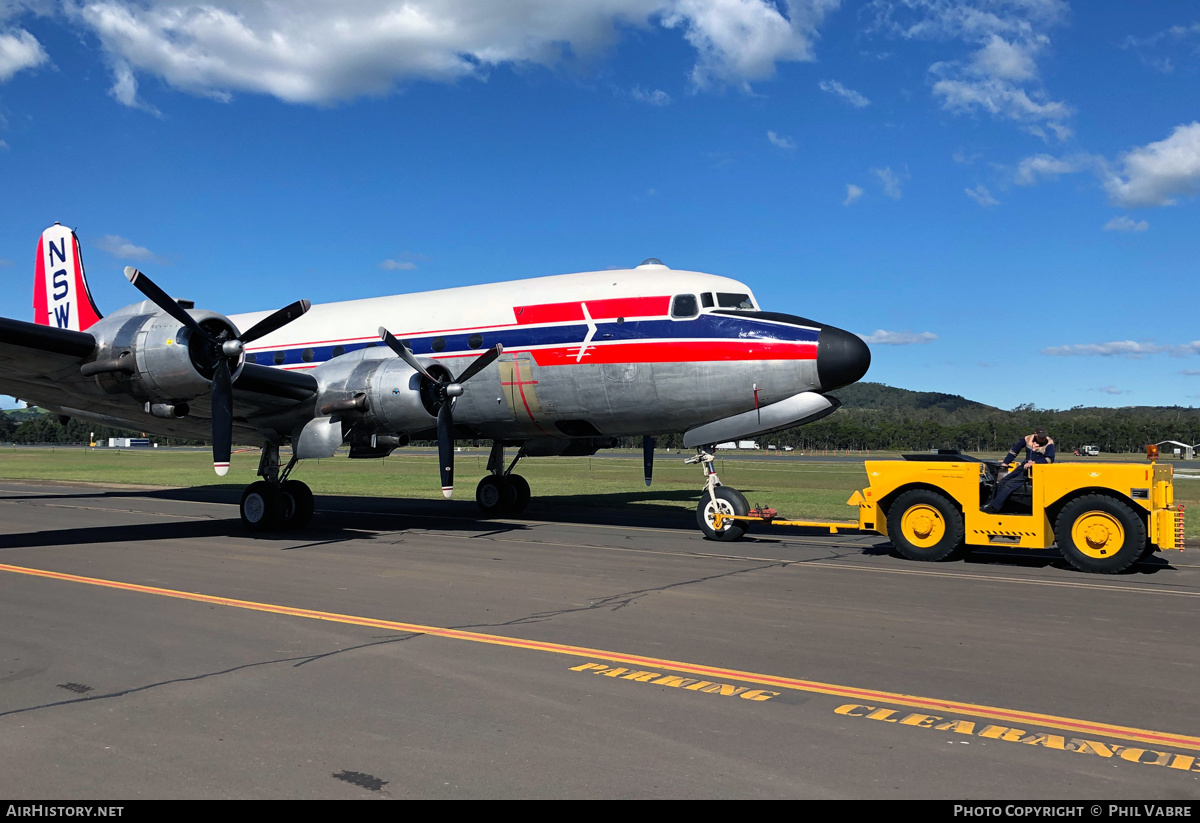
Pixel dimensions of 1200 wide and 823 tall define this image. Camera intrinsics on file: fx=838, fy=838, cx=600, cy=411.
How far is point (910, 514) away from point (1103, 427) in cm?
10781

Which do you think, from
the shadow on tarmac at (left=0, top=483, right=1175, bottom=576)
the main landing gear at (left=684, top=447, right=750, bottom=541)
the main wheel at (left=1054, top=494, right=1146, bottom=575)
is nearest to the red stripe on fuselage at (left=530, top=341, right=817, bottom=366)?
the main landing gear at (left=684, top=447, right=750, bottom=541)

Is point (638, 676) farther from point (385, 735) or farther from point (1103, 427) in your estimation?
point (1103, 427)

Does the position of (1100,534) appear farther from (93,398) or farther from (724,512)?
(93,398)

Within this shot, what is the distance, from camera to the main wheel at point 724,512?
1488 cm

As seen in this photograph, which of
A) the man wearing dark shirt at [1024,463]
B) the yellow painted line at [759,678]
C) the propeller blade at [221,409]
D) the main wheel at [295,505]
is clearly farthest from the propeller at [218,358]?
the man wearing dark shirt at [1024,463]

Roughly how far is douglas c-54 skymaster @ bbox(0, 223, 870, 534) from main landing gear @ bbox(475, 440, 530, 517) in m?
2.38

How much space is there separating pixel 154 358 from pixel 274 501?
149 inches

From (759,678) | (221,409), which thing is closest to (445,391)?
(221,409)

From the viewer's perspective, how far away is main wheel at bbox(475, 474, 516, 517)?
20.0 meters

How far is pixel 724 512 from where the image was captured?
1496cm

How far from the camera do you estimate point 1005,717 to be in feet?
17.7

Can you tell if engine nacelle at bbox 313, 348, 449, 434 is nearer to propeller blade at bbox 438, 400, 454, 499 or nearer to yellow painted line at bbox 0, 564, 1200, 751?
propeller blade at bbox 438, 400, 454, 499

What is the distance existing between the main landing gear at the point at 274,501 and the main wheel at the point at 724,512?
7824 millimetres
